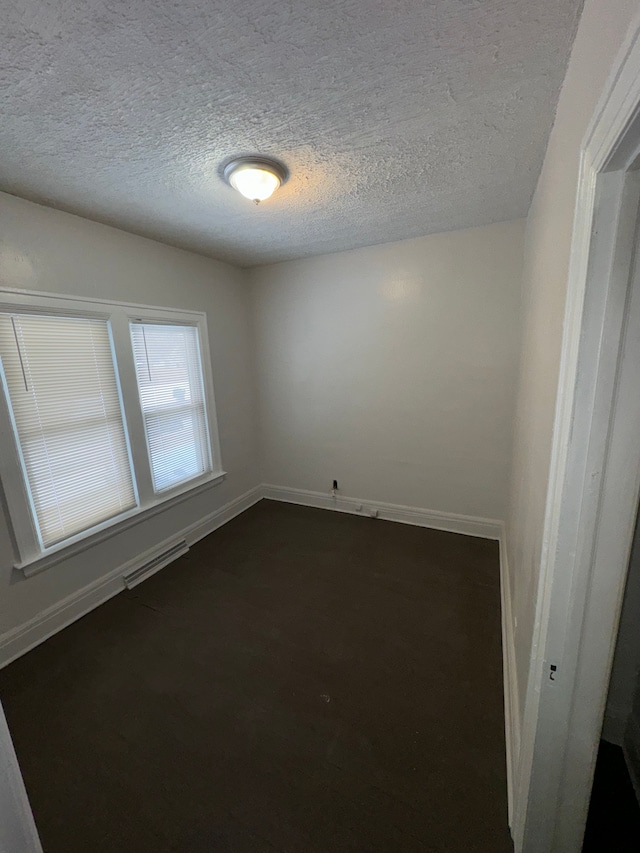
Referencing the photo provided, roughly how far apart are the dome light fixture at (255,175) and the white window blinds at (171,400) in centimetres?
137

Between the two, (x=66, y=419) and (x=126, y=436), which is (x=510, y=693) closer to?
(x=126, y=436)

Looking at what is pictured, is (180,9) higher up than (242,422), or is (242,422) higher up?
(180,9)

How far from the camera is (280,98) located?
1.17 m

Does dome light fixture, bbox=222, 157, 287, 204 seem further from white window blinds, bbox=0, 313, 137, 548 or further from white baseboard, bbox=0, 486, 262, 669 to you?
white baseboard, bbox=0, 486, 262, 669

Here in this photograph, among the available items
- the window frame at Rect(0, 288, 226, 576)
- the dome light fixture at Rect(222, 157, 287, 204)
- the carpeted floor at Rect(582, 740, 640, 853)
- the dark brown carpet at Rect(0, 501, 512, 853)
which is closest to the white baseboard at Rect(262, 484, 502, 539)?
the dark brown carpet at Rect(0, 501, 512, 853)

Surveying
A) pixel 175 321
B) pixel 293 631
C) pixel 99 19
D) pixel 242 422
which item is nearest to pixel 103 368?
pixel 175 321

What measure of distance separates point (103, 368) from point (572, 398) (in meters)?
2.60

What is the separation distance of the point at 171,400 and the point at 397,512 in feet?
7.57

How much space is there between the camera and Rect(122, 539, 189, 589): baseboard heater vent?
2.48m

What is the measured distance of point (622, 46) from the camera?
564 millimetres

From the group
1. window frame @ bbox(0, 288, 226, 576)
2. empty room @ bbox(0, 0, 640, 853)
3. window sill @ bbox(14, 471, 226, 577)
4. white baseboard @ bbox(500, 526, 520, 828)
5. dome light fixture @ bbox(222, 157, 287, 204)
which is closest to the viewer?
empty room @ bbox(0, 0, 640, 853)

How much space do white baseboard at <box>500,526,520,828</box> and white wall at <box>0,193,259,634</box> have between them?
2.49 m

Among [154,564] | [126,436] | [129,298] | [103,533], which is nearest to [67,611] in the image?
[103,533]

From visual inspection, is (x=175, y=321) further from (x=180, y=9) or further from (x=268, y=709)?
(x=268, y=709)
